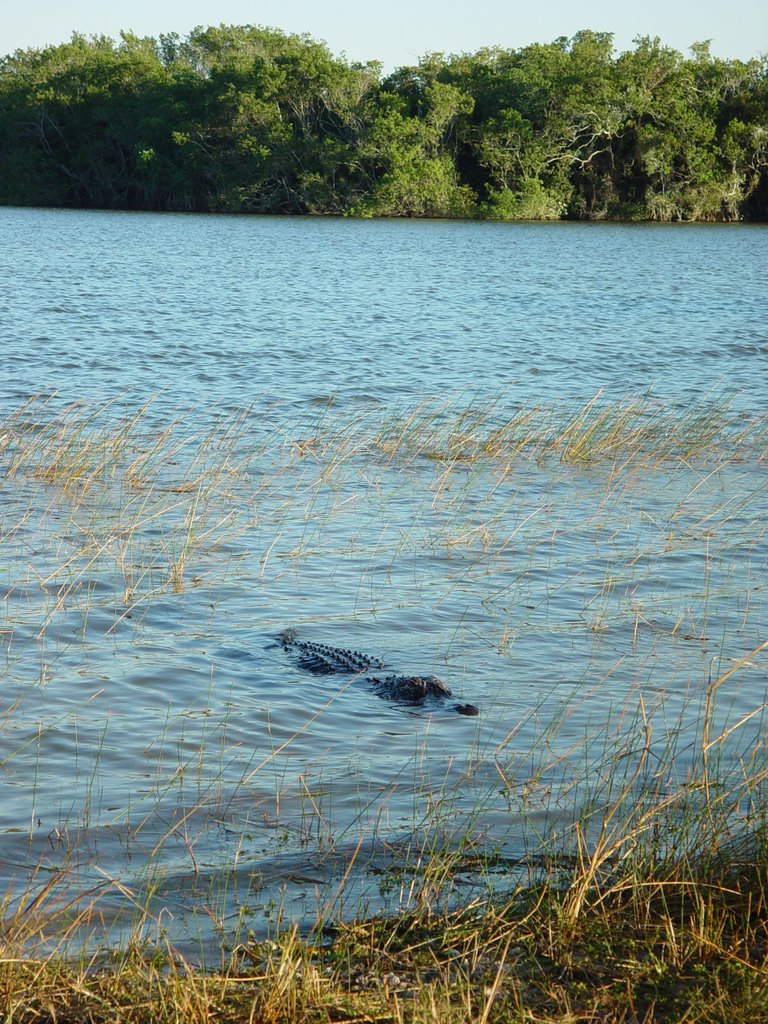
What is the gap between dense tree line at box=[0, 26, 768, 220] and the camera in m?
58.6

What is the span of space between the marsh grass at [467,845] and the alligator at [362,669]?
50cm

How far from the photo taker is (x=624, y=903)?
3.12 m

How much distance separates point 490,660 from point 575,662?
1.53 ft

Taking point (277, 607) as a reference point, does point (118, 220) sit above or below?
above

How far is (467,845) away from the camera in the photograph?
371 cm

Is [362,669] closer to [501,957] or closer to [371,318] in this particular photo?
[501,957]

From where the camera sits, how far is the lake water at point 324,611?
12.4 feet

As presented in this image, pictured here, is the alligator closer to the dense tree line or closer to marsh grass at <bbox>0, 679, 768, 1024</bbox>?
marsh grass at <bbox>0, 679, 768, 1024</bbox>

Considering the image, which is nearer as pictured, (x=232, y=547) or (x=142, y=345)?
(x=232, y=547)

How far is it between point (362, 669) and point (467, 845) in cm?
177

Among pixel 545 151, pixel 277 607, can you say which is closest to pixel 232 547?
pixel 277 607

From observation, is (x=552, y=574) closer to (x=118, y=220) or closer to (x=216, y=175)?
(x=118, y=220)

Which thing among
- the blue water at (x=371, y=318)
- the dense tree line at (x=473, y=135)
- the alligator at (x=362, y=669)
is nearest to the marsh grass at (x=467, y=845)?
the alligator at (x=362, y=669)

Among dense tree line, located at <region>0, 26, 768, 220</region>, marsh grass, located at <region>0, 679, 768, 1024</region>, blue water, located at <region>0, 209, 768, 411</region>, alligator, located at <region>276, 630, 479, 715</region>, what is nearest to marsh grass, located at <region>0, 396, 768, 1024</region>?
marsh grass, located at <region>0, 679, 768, 1024</region>
